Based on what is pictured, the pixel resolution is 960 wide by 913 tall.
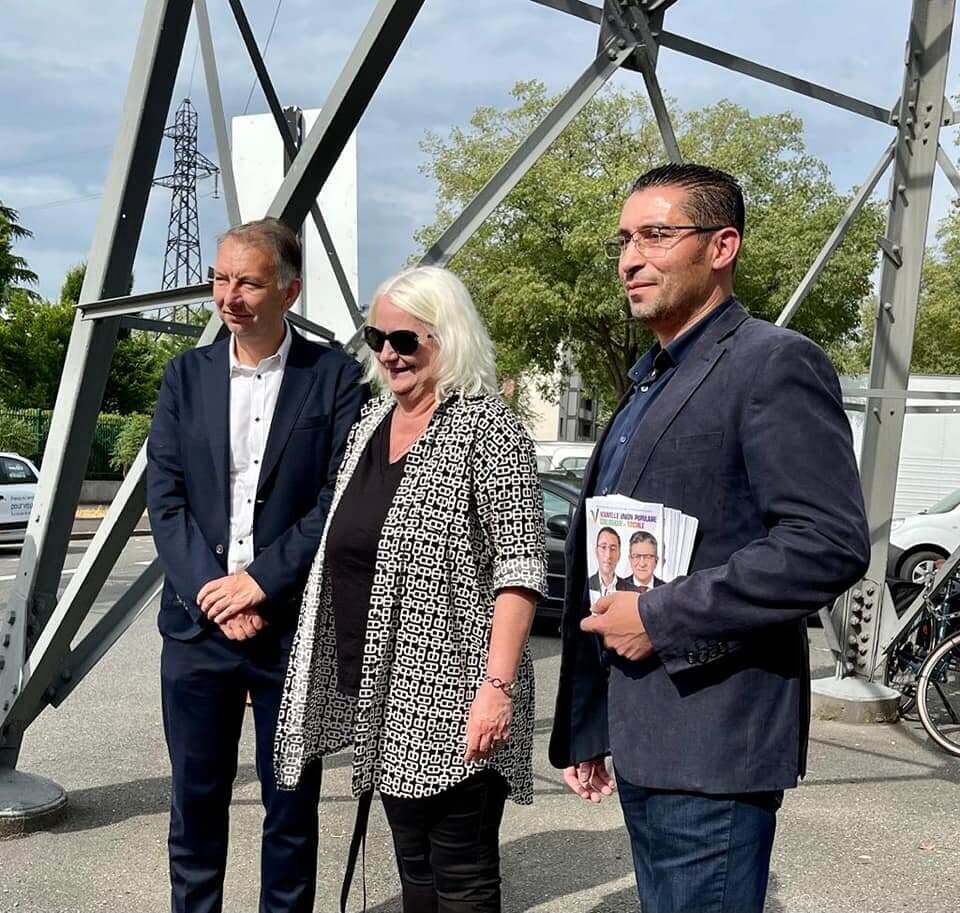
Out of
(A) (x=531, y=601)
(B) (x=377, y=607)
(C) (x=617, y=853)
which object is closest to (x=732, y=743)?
(A) (x=531, y=601)

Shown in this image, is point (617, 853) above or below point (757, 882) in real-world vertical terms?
below

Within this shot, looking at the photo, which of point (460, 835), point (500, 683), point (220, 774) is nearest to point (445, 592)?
point (500, 683)

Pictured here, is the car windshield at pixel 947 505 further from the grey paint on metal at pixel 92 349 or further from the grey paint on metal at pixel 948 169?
the grey paint on metal at pixel 92 349

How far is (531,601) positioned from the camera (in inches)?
102

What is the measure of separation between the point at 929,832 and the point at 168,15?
4.33 m

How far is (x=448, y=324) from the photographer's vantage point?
2686 mm

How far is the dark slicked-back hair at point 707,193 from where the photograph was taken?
202 centimetres

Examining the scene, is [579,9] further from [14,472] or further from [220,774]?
[14,472]

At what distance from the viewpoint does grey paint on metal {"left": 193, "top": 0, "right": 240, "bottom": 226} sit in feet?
16.4

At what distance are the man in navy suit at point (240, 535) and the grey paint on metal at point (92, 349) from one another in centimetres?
112

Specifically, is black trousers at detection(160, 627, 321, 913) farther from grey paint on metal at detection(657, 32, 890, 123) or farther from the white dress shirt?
grey paint on metal at detection(657, 32, 890, 123)

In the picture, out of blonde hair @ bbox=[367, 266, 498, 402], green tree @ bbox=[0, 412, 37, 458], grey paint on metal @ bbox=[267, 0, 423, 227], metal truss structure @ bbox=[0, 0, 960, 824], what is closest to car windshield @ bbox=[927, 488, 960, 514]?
metal truss structure @ bbox=[0, 0, 960, 824]

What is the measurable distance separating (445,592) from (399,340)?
59 centimetres

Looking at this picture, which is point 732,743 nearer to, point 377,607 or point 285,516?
point 377,607
